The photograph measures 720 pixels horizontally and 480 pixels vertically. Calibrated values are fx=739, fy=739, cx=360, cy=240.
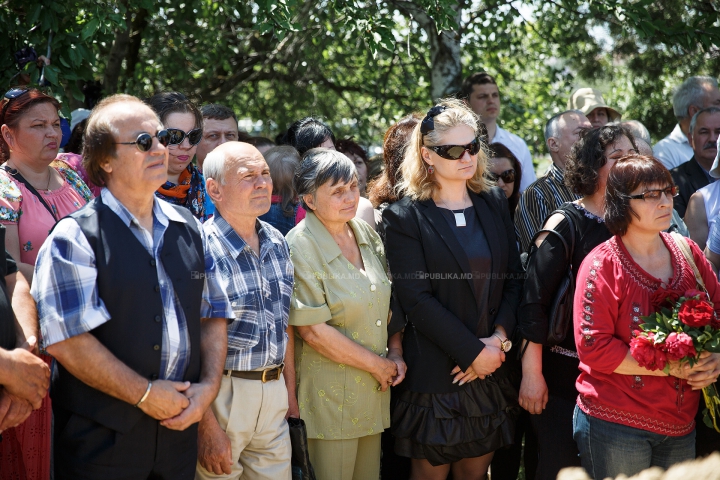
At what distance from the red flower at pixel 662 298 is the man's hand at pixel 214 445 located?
198 cm

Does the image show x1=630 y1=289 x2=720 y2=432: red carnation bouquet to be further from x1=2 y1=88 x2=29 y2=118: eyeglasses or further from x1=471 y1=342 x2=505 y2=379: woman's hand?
x1=2 y1=88 x2=29 y2=118: eyeglasses

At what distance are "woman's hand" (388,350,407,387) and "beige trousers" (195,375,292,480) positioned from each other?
2.04 ft

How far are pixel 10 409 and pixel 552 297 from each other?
8.08 ft

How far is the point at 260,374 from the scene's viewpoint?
3.30 meters

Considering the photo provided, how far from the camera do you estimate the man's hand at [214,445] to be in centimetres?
313

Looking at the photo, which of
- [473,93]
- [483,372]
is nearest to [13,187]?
[483,372]

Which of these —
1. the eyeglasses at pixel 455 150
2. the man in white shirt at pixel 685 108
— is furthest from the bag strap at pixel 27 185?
the man in white shirt at pixel 685 108

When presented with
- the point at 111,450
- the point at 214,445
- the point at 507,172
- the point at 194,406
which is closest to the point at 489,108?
the point at 507,172

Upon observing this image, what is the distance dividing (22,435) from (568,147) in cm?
380

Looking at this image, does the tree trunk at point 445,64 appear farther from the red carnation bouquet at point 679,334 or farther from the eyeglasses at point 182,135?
the red carnation bouquet at point 679,334

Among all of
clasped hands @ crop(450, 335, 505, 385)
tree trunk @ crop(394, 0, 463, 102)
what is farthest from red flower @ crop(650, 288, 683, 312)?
tree trunk @ crop(394, 0, 463, 102)

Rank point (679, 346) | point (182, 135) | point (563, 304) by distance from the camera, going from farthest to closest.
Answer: point (182, 135), point (563, 304), point (679, 346)

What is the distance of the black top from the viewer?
364cm

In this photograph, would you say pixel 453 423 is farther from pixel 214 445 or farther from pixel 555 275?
pixel 214 445
